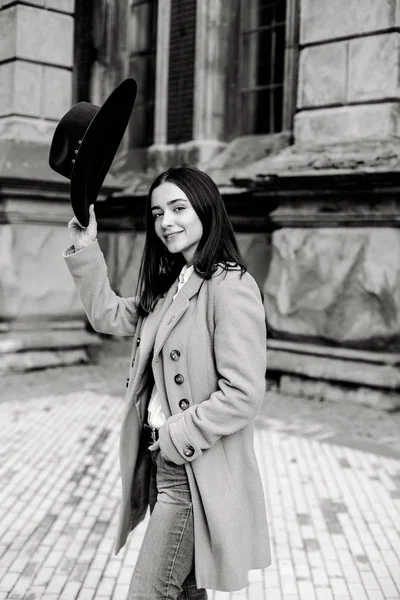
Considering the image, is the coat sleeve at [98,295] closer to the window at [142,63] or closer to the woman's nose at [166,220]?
the woman's nose at [166,220]

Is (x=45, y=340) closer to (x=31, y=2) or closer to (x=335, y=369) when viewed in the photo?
(x=335, y=369)

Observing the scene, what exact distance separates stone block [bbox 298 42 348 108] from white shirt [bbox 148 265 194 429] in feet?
16.6

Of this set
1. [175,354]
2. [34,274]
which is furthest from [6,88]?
[175,354]

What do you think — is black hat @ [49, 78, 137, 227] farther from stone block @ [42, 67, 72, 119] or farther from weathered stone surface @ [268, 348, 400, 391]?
stone block @ [42, 67, 72, 119]

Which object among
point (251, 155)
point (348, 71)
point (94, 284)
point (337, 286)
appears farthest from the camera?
point (251, 155)

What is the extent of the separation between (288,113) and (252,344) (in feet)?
21.5

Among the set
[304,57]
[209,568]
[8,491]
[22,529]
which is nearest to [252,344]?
[209,568]

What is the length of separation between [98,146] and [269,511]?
2.63 meters

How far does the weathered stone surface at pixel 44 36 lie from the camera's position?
27.1ft

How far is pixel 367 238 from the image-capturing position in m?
6.59

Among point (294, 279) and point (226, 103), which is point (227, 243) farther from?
point (226, 103)

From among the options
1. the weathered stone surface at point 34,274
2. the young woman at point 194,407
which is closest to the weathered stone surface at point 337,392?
the weathered stone surface at point 34,274

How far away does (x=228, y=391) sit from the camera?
6.93 feet

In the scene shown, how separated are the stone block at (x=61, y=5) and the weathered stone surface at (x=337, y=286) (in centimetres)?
376
